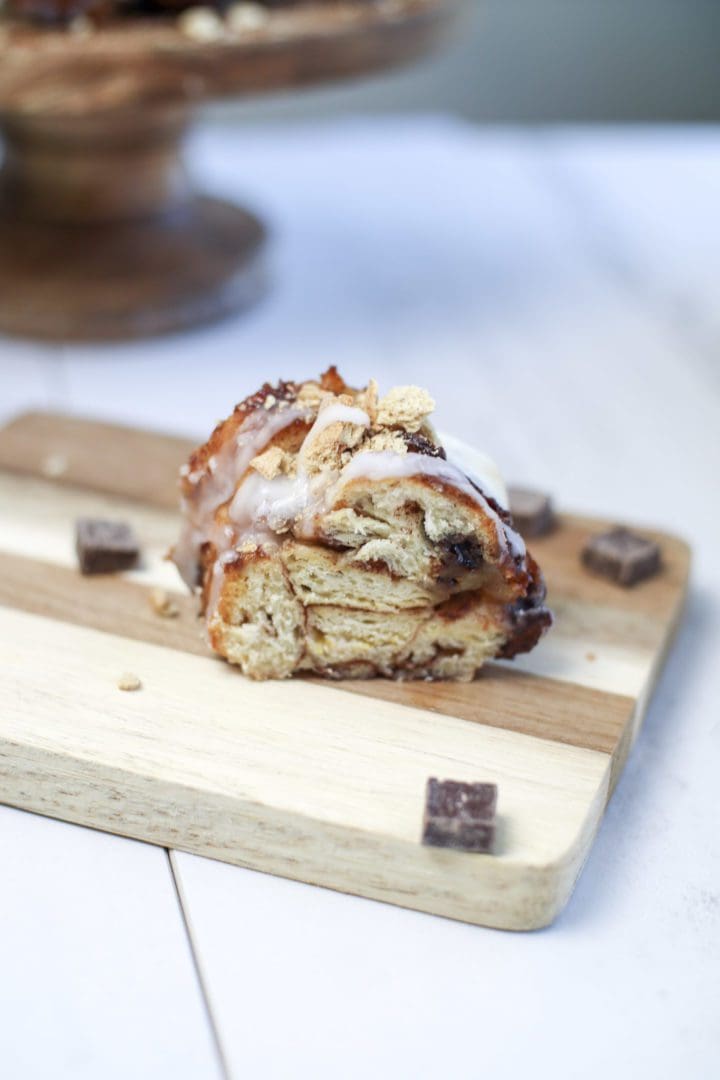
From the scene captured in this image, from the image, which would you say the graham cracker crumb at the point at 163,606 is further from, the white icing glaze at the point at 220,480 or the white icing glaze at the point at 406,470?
the white icing glaze at the point at 406,470

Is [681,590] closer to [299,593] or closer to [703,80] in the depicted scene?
[299,593]

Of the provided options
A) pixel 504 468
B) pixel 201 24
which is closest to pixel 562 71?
pixel 201 24

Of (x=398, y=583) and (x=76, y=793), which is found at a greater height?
(x=398, y=583)

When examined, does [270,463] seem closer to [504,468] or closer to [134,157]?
[504,468]

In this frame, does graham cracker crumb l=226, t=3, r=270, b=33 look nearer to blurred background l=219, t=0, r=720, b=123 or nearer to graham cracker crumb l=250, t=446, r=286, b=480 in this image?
graham cracker crumb l=250, t=446, r=286, b=480

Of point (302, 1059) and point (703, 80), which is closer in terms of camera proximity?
point (302, 1059)

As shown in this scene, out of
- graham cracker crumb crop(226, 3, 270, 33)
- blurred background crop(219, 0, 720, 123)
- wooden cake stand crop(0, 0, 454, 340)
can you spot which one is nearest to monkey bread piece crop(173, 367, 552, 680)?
wooden cake stand crop(0, 0, 454, 340)

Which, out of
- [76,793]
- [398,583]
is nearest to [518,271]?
[398,583]
